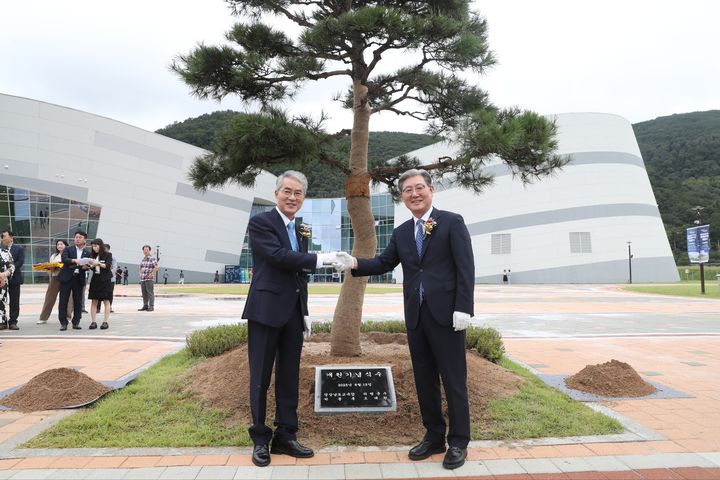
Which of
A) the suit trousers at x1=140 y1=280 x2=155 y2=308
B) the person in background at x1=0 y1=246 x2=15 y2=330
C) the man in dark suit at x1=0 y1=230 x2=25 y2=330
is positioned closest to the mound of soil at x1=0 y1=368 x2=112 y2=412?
the person in background at x1=0 y1=246 x2=15 y2=330

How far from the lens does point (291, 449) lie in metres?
3.19

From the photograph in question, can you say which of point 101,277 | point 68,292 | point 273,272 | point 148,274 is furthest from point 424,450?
point 148,274

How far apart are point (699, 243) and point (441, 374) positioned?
24646 mm

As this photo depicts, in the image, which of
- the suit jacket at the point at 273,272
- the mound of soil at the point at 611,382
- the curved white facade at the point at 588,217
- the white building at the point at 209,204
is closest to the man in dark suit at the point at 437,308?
the suit jacket at the point at 273,272

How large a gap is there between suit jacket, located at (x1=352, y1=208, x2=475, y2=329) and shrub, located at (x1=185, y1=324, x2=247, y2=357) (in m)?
3.46

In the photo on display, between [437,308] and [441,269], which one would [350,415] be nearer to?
[437,308]

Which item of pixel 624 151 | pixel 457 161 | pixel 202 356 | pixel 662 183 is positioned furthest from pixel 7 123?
pixel 662 183

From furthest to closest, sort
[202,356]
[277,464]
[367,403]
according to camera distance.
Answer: [202,356]
[367,403]
[277,464]

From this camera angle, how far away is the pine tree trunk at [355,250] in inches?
205

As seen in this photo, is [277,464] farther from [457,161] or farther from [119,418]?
[457,161]

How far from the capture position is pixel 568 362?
6379 mm

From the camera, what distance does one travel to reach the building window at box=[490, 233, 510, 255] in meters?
41.2

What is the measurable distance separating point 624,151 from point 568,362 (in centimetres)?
4030

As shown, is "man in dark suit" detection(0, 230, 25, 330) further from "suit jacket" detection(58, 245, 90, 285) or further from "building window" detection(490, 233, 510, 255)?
"building window" detection(490, 233, 510, 255)
